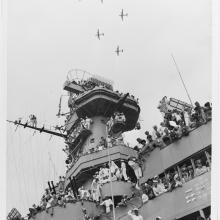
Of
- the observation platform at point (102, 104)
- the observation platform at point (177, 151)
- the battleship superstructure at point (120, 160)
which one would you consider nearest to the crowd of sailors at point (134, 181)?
the battleship superstructure at point (120, 160)

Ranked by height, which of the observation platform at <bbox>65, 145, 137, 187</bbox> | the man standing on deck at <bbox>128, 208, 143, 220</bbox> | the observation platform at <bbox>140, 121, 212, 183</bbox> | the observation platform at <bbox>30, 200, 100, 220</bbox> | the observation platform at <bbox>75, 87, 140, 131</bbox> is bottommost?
the man standing on deck at <bbox>128, 208, 143, 220</bbox>

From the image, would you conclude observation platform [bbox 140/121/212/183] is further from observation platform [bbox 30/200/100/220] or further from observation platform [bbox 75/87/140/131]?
observation platform [bbox 75/87/140/131]

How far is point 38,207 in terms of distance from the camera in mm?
13617

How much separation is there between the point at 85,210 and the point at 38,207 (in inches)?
63.9

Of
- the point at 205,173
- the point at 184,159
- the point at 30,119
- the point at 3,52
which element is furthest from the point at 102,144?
the point at 3,52

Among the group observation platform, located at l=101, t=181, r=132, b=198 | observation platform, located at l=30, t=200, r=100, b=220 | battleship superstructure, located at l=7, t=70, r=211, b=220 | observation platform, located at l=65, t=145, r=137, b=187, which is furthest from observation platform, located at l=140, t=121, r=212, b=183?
observation platform, located at l=65, t=145, r=137, b=187

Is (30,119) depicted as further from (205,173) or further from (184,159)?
(205,173)

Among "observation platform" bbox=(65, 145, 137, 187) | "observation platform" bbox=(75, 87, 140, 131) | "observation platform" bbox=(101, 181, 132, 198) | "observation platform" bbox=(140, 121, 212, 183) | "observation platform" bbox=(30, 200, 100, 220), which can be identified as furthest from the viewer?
"observation platform" bbox=(75, 87, 140, 131)

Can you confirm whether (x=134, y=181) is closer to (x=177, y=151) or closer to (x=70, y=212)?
(x=70, y=212)

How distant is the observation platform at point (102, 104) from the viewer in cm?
1778

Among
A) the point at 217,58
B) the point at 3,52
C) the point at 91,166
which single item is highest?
the point at 91,166

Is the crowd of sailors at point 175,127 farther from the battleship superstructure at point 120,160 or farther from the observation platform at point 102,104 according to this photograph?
the observation platform at point 102,104

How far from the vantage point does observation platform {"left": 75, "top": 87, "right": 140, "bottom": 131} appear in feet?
58.3

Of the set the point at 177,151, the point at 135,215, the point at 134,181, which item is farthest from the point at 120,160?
the point at 135,215
